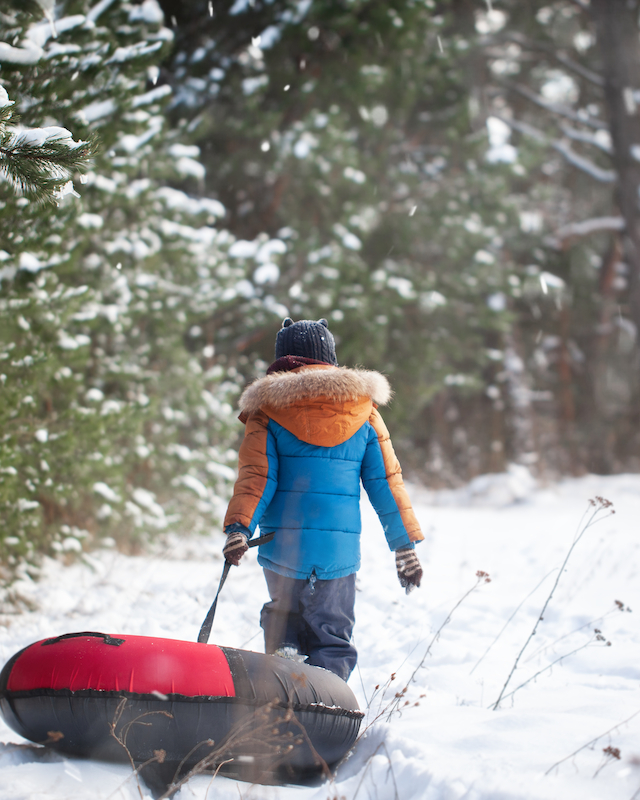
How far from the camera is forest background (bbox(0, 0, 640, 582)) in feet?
13.4

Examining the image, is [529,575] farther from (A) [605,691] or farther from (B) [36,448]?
(B) [36,448]

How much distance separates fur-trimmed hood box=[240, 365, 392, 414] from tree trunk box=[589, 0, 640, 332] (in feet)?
32.0

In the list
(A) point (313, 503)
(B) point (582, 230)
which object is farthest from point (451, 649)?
(B) point (582, 230)

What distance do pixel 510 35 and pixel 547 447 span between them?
34.7ft

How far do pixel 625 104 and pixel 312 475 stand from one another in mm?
11669

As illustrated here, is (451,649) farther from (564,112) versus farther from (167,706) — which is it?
(564,112)

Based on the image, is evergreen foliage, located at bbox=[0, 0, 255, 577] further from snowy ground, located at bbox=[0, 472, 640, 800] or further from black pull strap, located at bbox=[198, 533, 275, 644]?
black pull strap, located at bbox=[198, 533, 275, 644]

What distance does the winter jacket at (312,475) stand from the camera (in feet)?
8.38

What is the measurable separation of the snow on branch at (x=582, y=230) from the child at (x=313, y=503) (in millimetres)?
10936

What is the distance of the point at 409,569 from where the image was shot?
8.39 feet

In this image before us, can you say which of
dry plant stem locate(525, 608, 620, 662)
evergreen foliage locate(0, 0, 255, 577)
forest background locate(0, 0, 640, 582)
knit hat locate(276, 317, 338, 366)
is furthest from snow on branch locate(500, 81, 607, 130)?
knit hat locate(276, 317, 338, 366)

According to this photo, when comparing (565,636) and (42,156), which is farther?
(565,636)

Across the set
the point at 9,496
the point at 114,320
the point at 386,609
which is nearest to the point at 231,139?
the point at 114,320

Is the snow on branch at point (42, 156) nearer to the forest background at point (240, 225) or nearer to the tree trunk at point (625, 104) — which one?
the forest background at point (240, 225)
